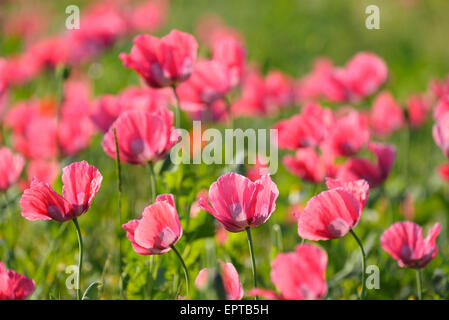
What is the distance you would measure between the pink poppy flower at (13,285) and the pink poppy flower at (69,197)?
0.31 ft

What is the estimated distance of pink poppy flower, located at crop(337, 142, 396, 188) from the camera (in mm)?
1235

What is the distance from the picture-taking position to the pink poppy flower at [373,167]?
1.24 metres

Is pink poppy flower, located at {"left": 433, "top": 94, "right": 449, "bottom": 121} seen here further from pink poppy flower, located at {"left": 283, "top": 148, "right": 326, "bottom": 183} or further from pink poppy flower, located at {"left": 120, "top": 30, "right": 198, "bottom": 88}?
pink poppy flower, located at {"left": 120, "top": 30, "right": 198, "bottom": 88}

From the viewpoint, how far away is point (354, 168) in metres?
1.25

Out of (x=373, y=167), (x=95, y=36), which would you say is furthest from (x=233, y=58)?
(x=95, y=36)

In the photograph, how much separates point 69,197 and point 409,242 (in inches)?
22.3

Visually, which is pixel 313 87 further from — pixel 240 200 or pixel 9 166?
pixel 240 200

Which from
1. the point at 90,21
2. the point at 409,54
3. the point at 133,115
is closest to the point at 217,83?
the point at 133,115

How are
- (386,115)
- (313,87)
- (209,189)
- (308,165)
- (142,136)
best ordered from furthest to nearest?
(313,87) → (386,115) → (308,165) → (142,136) → (209,189)

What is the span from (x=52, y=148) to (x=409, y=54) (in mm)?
2812

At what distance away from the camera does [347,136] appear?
135 cm

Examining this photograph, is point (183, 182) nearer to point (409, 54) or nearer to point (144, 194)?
point (144, 194)
